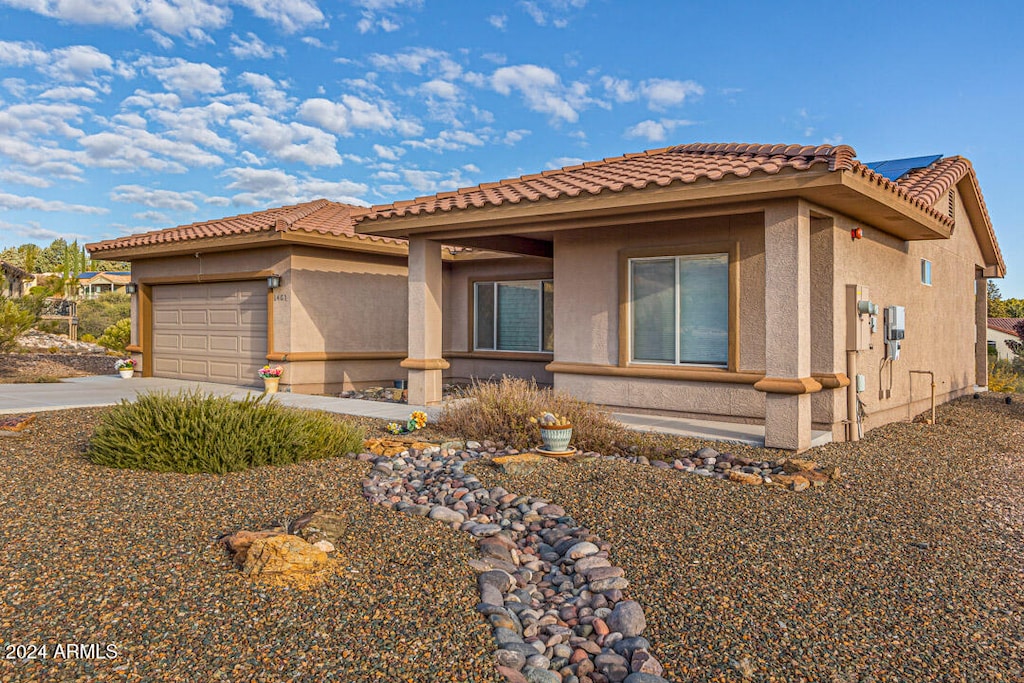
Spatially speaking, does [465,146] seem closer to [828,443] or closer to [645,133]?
[645,133]

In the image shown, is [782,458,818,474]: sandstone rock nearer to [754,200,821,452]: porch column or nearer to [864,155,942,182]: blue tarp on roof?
[754,200,821,452]: porch column

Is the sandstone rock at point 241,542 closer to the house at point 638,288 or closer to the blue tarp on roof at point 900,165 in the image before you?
the house at point 638,288

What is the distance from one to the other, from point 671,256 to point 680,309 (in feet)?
2.47

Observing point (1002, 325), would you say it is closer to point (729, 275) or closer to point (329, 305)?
point (729, 275)

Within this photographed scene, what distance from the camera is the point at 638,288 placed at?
10711mm

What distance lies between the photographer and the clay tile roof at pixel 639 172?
8.03 m

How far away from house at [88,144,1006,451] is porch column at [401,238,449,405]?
0.13ft

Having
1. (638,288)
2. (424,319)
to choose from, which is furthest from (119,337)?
(638,288)

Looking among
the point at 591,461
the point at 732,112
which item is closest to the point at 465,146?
the point at 732,112

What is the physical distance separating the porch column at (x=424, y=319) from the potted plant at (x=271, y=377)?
346cm

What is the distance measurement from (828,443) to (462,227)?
5.83 m

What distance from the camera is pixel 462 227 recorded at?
36.1 feet

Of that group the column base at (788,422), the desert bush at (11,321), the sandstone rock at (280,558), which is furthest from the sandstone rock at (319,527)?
the desert bush at (11,321)

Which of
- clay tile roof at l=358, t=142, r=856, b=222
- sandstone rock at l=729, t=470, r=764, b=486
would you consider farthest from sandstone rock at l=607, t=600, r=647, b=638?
clay tile roof at l=358, t=142, r=856, b=222
